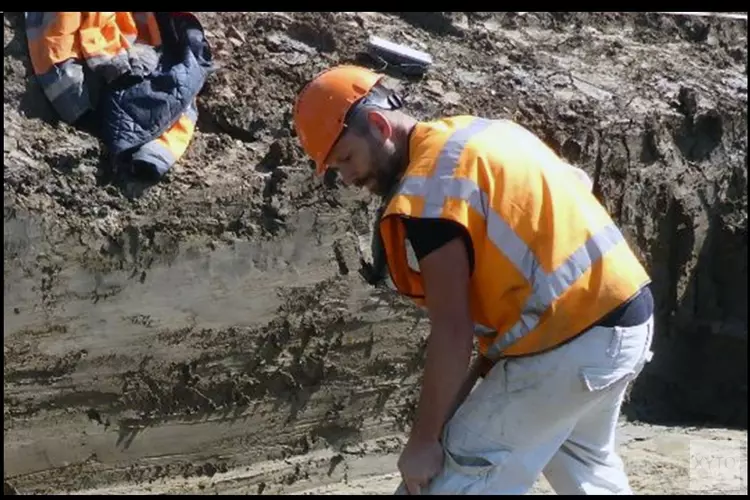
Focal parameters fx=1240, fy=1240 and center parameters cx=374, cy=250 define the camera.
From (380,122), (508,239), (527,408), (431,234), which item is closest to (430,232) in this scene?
(431,234)

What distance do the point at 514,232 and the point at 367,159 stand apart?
1.44 feet

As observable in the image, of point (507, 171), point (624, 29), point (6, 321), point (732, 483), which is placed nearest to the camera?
point (507, 171)

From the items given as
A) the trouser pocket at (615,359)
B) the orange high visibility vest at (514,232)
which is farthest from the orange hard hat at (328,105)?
the trouser pocket at (615,359)

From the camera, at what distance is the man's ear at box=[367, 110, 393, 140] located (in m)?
3.29

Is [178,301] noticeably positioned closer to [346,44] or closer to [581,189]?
[346,44]

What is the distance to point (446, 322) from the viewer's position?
3162 mm

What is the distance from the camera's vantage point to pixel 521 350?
3354 mm

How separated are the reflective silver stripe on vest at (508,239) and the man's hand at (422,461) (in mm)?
338

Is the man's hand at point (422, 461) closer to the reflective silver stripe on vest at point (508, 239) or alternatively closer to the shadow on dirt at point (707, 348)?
the reflective silver stripe on vest at point (508, 239)

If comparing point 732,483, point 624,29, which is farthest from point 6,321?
point 624,29

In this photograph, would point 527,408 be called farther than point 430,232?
Yes

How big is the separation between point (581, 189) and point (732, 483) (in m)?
2.89

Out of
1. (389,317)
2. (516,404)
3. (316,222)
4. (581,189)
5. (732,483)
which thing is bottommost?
(732,483)

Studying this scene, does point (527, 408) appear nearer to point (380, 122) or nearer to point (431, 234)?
point (431, 234)
